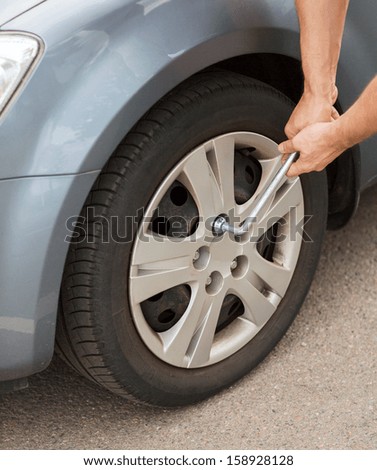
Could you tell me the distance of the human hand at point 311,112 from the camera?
2045 millimetres

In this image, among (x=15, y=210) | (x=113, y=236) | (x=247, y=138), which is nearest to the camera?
(x=15, y=210)

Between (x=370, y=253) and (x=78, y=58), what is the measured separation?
1.48 metres

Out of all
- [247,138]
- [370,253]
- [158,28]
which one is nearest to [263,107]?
[247,138]

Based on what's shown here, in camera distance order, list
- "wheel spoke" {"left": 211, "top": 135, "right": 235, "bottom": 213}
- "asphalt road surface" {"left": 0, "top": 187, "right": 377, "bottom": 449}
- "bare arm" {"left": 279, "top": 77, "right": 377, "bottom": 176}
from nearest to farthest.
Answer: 1. "bare arm" {"left": 279, "top": 77, "right": 377, "bottom": 176}
2. "wheel spoke" {"left": 211, "top": 135, "right": 235, "bottom": 213}
3. "asphalt road surface" {"left": 0, "top": 187, "right": 377, "bottom": 449}

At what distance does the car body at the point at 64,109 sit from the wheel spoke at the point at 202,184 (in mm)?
199

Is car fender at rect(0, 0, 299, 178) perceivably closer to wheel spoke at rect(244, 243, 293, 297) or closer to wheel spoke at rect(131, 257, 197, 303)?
wheel spoke at rect(131, 257, 197, 303)

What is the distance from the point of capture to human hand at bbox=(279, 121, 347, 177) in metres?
1.96

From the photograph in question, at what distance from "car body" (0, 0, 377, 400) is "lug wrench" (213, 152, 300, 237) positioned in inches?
11.8

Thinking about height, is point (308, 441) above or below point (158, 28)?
below

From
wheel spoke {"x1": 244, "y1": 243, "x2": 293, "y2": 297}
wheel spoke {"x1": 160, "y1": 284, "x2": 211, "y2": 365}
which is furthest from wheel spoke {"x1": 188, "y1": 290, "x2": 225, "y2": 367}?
wheel spoke {"x1": 244, "y1": 243, "x2": 293, "y2": 297}

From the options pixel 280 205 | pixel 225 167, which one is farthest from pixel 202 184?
pixel 280 205

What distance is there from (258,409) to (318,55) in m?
0.91

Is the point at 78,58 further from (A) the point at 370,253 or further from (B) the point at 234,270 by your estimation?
(A) the point at 370,253

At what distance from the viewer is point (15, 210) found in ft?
5.77
